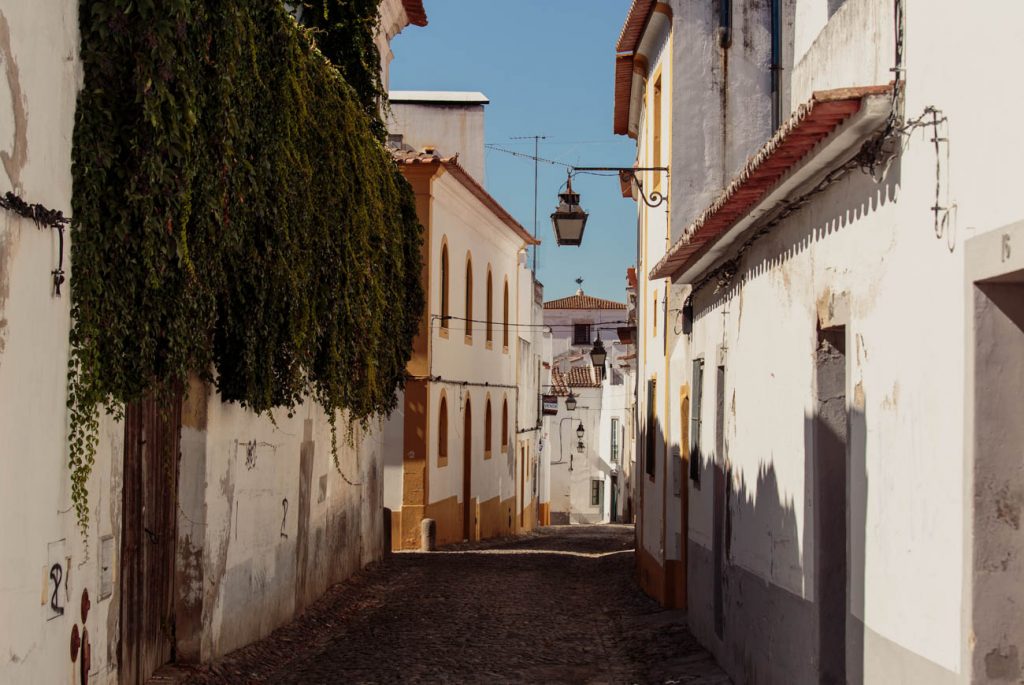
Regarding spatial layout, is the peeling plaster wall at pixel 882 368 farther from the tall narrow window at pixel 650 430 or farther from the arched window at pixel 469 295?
the arched window at pixel 469 295

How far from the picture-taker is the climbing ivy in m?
7.39

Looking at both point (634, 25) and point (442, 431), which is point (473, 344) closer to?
point (442, 431)

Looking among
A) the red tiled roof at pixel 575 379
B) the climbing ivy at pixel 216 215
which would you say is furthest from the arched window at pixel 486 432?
the red tiled roof at pixel 575 379

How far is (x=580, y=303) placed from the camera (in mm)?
72438

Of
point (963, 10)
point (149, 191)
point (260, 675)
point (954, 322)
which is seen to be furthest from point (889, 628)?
point (260, 675)

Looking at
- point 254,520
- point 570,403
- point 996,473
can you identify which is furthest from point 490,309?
point 996,473

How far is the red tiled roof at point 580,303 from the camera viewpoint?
72.1 m

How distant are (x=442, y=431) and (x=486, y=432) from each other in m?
5.70

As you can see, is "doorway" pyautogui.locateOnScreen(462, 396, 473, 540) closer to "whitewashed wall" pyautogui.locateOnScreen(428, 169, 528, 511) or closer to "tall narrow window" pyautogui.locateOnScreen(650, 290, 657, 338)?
"whitewashed wall" pyautogui.locateOnScreen(428, 169, 528, 511)

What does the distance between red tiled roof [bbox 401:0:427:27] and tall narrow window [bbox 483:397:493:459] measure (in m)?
9.93

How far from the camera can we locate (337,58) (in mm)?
16422

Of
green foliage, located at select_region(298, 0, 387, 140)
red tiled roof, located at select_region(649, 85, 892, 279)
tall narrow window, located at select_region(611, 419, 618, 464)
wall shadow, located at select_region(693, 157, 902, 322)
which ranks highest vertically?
green foliage, located at select_region(298, 0, 387, 140)

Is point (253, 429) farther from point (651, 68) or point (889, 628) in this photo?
point (651, 68)

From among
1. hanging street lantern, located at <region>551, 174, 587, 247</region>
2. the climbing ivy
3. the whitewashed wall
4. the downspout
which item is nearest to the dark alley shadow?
the climbing ivy
